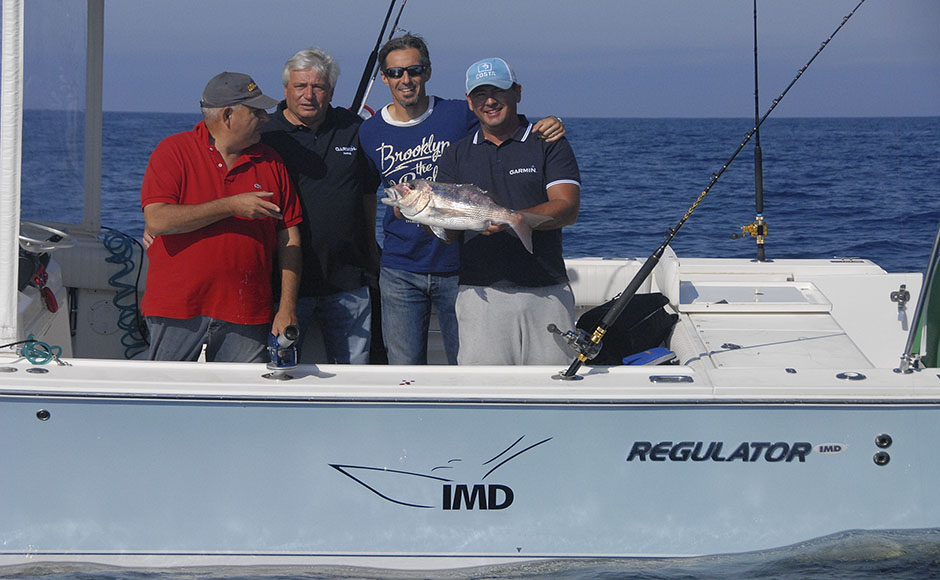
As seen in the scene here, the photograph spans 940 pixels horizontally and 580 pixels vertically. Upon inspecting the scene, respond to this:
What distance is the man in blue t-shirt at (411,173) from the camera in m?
4.01

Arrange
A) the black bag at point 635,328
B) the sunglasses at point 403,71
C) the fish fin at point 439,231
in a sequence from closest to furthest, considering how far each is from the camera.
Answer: the fish fin at point 439,231 < the sunglasses at point 403,71 < the black bag at point 635,328

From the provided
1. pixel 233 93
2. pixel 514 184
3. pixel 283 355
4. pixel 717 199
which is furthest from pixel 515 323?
pixel 717 199

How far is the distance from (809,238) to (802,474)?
12.0 m

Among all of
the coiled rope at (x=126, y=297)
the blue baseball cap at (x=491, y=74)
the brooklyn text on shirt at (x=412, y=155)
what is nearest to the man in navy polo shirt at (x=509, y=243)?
the blue baseball cap at (x=491, y=74)

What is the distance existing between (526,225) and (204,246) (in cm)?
115

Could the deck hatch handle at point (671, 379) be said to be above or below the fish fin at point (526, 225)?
below

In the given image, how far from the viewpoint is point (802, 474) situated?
3438 millimetres

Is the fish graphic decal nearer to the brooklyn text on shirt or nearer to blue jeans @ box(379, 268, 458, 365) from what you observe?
blue jeans @ box(379, 268, 458, 365)

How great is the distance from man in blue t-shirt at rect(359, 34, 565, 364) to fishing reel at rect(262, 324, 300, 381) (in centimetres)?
71

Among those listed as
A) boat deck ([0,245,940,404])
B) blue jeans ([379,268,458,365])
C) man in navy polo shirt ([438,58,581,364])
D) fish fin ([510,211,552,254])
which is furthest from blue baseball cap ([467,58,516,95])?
boat deck ([0,245,940,404])

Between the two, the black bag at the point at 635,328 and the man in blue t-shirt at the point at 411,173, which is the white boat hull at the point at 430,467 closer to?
the man in blue t-shirt at the point at 411,173

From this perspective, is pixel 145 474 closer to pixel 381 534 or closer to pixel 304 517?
pixel 304 517

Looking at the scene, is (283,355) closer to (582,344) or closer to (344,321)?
(344,321)

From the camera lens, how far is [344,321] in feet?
13.8
